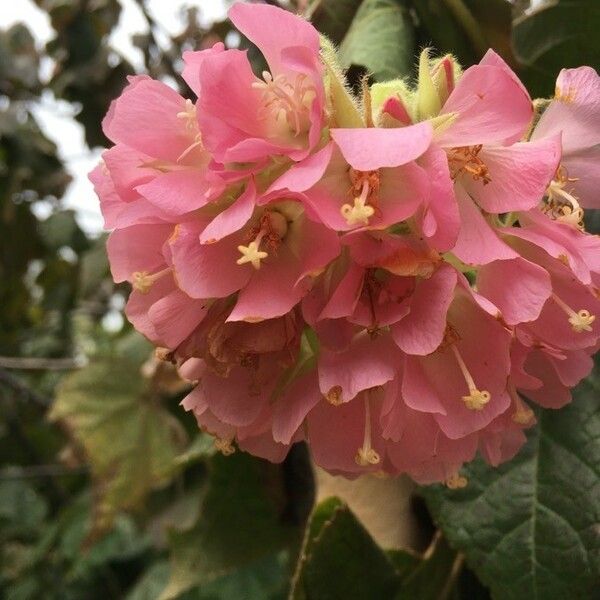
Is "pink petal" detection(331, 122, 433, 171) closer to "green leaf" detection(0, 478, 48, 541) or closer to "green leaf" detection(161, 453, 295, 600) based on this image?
"green leaf" detection(161, 453, 295, 600)

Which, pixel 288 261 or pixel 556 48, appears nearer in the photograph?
pixel 288 261

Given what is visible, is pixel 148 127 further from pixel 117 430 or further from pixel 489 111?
pixel 117 430

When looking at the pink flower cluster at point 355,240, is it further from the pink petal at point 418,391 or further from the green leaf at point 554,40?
the green leaf at point 554,40

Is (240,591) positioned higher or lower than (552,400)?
lower

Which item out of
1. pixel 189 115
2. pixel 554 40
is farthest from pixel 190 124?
pixel 554 40

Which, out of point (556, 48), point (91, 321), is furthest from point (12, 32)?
point (556, 48)

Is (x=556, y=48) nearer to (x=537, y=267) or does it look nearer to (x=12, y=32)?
(x=537, y=267)

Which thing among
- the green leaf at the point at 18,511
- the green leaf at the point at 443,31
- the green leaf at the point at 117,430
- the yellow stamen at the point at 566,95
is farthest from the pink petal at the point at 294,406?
the green leaf at the point at 18,511
